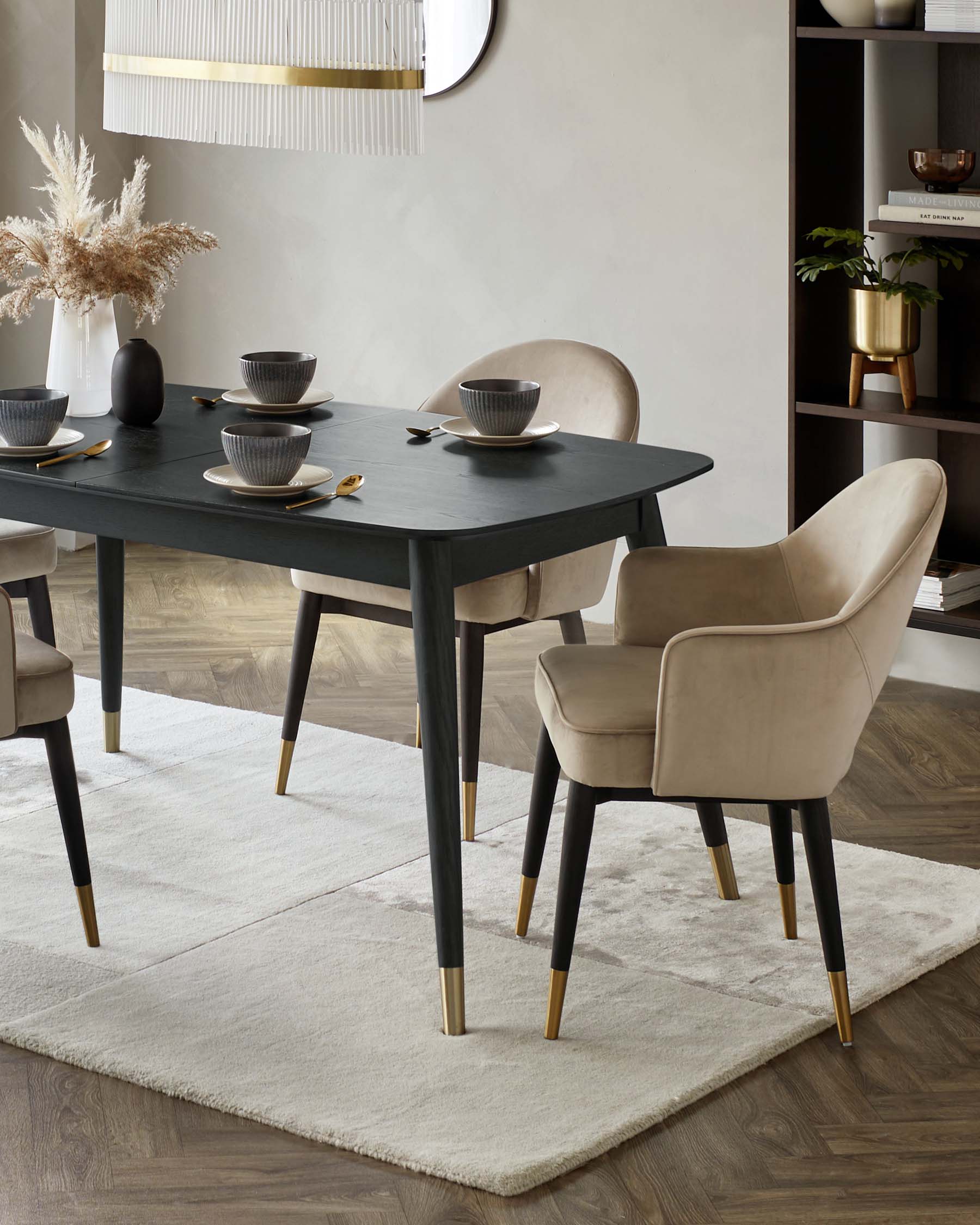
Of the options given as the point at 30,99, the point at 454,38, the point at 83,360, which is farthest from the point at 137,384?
the point at 30,99

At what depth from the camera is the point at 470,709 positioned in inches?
134

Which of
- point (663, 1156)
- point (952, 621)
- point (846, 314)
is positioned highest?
point (846, 314)

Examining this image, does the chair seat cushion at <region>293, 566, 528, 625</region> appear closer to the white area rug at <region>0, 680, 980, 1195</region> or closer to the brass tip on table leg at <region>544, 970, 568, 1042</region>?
the white area rug at <region>0, 680, 980, 1195</region>

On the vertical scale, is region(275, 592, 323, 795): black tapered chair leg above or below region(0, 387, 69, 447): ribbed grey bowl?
below

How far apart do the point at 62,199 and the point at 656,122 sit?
1.96 meters

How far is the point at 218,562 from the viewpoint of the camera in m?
5.88

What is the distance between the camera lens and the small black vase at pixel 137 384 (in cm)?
329

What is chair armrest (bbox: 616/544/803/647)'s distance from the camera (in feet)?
9.62

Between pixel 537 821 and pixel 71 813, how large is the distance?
0.79 meters

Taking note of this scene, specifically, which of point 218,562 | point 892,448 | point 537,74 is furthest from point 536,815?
point 218,562

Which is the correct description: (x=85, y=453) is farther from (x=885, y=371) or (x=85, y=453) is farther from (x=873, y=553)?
(x=885, y=371)

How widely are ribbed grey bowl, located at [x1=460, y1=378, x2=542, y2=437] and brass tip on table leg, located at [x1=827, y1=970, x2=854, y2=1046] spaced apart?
3.75ft

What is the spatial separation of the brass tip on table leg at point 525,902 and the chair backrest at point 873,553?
660mm

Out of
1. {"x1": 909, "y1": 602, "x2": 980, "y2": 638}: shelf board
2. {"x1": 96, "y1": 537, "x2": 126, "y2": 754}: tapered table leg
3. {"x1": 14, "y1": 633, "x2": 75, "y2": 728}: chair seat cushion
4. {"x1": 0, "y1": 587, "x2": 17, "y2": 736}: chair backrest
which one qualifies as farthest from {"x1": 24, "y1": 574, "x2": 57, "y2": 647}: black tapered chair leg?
{"x1": 909, "y1": 602, "x2": 980, "y2": 638}: shelf board
